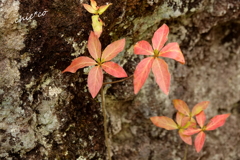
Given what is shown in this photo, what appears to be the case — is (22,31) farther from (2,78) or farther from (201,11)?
(201,11)

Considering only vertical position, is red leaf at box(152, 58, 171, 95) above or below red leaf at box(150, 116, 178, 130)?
above

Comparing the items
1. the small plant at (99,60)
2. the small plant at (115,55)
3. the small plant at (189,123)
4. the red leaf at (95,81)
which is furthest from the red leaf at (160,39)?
the small plant at (189,123)

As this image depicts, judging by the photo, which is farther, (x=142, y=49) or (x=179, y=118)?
(x=179, y=118)

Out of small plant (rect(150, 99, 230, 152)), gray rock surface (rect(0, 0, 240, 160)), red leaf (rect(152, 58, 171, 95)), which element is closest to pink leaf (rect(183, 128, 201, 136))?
small plant (rect(150, 99, 230, 152))

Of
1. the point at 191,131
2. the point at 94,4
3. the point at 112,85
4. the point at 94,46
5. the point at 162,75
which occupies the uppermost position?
the point at 94,4

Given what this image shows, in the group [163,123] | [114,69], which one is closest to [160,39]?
[114,69]

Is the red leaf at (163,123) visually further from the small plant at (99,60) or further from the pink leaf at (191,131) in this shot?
the small plant at (99,60)

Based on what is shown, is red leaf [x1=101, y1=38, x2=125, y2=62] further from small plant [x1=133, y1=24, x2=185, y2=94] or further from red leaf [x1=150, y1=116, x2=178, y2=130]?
red leaf [x1=150, y1=116, x2=178, y2=130]

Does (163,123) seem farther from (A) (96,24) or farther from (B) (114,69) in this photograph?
(A) (96,24)
